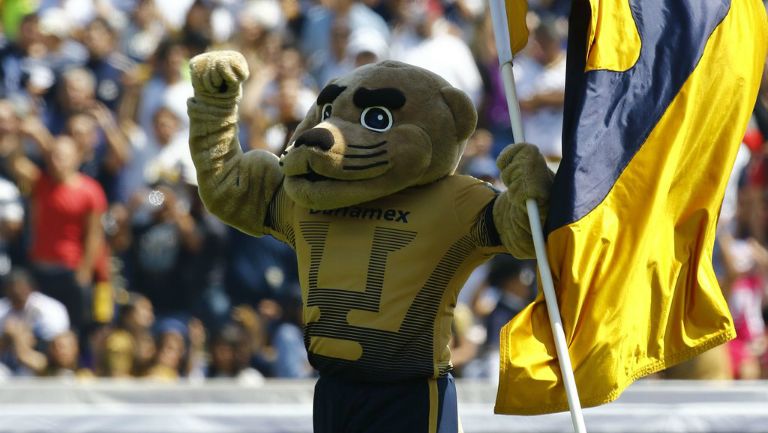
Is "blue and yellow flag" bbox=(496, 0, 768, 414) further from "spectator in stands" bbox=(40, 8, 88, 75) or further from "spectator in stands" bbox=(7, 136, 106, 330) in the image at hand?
"spectator in stands" bbox=(40, 8, 88, 75)

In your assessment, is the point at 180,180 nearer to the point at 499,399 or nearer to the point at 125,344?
the point at 125,344

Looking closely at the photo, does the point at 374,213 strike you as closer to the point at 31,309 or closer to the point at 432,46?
the point at 31,309

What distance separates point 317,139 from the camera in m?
4.18

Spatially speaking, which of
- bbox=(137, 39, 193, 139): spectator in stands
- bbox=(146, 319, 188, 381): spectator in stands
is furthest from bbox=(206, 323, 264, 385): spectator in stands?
bbox=(137, 39, 193, 139): spectator in stands

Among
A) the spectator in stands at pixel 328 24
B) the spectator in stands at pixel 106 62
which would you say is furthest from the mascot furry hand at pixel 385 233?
the spectator in stands at pixel 328 24

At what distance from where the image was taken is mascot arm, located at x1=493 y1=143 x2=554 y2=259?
403cm

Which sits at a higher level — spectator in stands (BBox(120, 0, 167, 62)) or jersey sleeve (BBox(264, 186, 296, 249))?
spectator in stands (BBox(120, 0, 167, 62))

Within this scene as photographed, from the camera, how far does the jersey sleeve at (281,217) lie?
449cm

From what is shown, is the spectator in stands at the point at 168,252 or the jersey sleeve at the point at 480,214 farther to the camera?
the spectator in stands at the point at 168,252

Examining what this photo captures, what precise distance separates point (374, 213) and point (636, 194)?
2.54 ft

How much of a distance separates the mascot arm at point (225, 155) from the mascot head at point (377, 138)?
219 mm

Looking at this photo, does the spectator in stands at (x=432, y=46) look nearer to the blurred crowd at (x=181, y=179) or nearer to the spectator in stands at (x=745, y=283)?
the blurred crowd at (x=181, y=179)

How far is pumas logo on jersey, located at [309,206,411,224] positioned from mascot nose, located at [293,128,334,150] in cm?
25

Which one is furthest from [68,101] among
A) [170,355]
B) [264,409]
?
[264,409]
